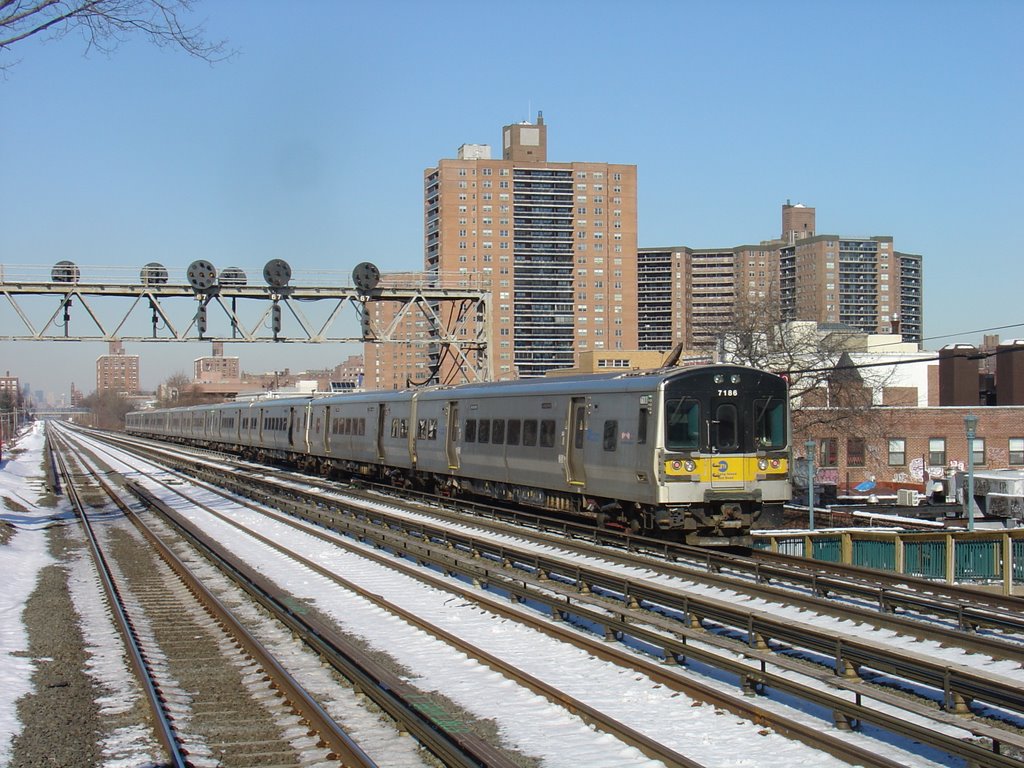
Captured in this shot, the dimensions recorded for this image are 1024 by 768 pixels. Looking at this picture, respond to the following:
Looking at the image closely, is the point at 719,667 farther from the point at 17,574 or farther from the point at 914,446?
the point at 914,446

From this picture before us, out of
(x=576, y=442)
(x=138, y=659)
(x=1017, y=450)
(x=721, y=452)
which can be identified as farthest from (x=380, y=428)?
(x=1017, y=450)

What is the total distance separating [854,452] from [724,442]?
2628 centimetres

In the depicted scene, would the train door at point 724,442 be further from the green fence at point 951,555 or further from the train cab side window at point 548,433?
the train cab side window at point 548,433

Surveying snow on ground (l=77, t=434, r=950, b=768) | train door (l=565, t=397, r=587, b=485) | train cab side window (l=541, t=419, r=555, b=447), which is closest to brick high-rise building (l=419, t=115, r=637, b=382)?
train cab side window (l=541, t=419, r=555, b=447)

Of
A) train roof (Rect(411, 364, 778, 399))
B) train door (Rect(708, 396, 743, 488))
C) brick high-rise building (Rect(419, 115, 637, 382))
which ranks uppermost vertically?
brick high-rise building (Rect(419, 115, 637, 382))

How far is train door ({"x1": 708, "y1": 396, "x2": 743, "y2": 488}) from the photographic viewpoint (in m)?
17.5

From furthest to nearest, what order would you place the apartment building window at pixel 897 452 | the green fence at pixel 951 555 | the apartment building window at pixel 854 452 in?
the apartment building window at pixel 897 452, the apartment building window at pixel 854 452, the green fence at pixel 951 555

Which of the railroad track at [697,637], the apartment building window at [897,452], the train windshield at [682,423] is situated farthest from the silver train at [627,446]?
the apartment building window at [897,452]

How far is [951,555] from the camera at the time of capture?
16688 mm

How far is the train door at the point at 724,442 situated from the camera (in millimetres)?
17500

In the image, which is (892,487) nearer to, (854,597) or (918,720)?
(854,597)

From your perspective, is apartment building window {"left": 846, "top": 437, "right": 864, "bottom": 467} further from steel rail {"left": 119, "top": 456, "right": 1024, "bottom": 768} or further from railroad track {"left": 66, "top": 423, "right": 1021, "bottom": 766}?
steel rail {"left": 119, "top": 456, "right": 1024, "bottom": 768}

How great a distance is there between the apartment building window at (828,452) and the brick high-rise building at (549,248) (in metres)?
101

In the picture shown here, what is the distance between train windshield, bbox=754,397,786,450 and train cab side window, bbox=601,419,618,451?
2371mm
